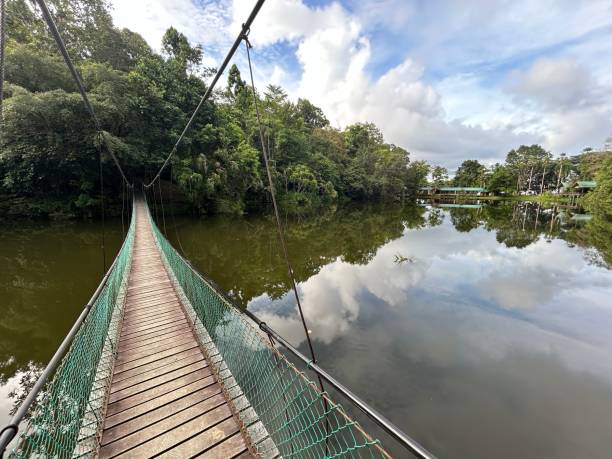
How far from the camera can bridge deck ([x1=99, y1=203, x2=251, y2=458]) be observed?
4.58 feet

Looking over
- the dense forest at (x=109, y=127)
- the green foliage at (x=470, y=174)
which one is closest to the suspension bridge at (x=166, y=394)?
the dense forest at (x=109, y=127)

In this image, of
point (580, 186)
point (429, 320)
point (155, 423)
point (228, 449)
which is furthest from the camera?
point (580, 186)

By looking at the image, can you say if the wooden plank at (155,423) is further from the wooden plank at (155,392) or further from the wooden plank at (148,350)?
the wooden plank at (148,350)

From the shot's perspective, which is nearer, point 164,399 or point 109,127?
point 164,399

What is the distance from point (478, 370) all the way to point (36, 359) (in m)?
5.21

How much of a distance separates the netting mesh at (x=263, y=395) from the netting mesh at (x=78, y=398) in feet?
2.32

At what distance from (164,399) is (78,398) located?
0.55m

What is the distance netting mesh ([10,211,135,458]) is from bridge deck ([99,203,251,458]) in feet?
0.25

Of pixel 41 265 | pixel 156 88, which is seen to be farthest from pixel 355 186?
pixel 41 265

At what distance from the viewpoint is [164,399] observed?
169 centimetres

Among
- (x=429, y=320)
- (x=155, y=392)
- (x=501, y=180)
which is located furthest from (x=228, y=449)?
(x=501, y=180)

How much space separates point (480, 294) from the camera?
17.0 ft

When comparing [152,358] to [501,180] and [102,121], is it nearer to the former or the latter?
[102,121]

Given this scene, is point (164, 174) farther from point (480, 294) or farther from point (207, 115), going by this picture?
point (480, 294)
